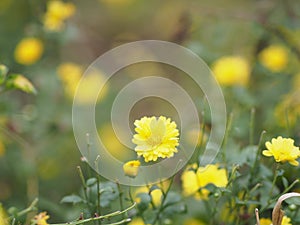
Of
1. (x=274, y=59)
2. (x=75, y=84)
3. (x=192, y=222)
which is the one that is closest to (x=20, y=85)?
(x=192, y=222)

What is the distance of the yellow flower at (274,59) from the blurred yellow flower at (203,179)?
0.75 meters

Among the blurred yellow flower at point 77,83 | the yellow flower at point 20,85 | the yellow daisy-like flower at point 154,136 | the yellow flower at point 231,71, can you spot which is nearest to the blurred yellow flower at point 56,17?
the blurred yellow flower at point 77,83

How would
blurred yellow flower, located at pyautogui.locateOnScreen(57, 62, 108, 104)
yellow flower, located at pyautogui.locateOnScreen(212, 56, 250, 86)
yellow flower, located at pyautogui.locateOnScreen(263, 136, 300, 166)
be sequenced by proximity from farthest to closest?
blurred yellow flower, located at pyautogui.locateOnScreen(57, 62, 108, 104)
yellow flower, located at pyautogui.locateOnScreen(212, 56, 250, 86)
yellow flower, located at pyautogui.locateOnScreen(263, 136, 300, 166)

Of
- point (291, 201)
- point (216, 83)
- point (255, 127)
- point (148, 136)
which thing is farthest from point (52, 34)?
point (291, 201)

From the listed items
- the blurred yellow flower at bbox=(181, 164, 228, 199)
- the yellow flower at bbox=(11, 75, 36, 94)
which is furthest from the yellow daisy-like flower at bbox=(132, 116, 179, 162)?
the yellow flower at bbox=(11, 75, 36, 94)

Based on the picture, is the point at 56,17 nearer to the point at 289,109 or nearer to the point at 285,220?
the point at 289,109

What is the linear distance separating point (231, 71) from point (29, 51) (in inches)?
25.5

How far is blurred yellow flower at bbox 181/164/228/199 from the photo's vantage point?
45.7 inches

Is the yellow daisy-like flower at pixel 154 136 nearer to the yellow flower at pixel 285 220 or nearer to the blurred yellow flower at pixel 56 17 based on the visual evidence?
the yellow flower at pixel 285 220

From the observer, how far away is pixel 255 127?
1768mm

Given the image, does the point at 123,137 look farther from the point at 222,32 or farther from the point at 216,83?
the point at 222,32

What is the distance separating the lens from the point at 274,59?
188cm

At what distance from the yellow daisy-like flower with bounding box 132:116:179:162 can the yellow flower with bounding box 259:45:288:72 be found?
94 centimetres

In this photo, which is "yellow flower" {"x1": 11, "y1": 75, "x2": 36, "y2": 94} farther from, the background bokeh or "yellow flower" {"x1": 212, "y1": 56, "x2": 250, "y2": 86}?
"yellow flower" {"x1": 212, "y1": 56, "x2": 250, "y2": 86}
